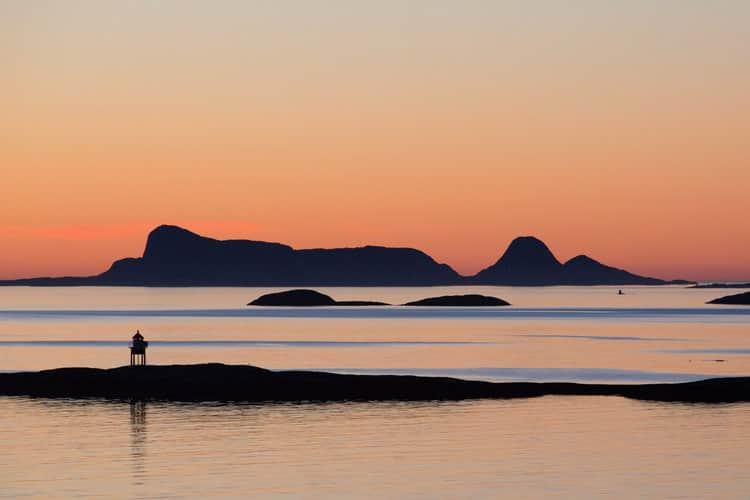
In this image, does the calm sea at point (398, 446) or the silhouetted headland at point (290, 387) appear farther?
the silhouetted headland at point (290, 387)

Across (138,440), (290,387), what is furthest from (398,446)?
(290,387)

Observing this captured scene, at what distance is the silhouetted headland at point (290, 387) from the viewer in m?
65.5

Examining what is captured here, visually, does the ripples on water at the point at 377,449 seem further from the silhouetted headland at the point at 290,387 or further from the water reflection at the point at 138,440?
the silhouetted headland at the point at 290,387

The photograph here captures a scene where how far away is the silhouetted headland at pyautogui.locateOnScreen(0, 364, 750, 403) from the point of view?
65.5 meters

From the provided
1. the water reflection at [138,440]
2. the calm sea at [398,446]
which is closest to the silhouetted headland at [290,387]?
the calm sea at [398,446]

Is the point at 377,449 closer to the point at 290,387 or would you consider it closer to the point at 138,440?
the point at 138,440

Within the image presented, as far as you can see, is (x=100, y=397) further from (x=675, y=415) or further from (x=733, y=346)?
(x=733, y=346)

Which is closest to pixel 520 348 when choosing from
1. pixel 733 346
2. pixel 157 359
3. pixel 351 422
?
pixel 733 346

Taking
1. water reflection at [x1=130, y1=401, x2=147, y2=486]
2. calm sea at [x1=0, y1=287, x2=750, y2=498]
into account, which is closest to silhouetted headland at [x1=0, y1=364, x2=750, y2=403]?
calm sea at [x1=0, y1=287, x2=750, y2=498]

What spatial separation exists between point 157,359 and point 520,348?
3376 cm

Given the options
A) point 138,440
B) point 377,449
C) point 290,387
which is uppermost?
point 290,387

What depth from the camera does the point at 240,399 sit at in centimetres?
6469

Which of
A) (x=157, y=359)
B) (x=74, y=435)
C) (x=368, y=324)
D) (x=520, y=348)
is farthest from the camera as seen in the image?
(x=368, y=324)

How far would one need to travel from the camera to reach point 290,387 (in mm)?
68312
